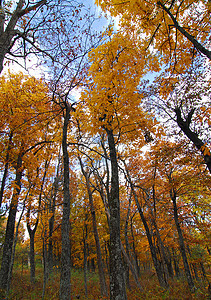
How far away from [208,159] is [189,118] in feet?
7.41

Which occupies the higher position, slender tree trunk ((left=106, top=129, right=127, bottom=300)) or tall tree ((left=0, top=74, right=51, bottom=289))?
tall tree ((left=0, top=74, right=51, bottom=289))

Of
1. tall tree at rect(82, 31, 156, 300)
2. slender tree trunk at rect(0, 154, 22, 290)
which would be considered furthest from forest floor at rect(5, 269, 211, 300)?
tall tree at rect(82, 31, 156, 300)

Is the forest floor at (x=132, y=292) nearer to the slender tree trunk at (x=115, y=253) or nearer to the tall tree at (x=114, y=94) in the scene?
the tall tree at (x=114, y=94)

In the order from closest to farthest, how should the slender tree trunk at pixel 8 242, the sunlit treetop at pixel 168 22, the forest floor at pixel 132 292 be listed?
the sunlit treetop at pixel 168 22
the slender tree trunk at pixel 8 242
the forest floor at pixel 132 292

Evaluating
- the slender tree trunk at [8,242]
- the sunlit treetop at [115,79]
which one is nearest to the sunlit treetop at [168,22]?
the sunlit treetop at [115,79]

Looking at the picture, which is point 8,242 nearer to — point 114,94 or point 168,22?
point 114,94

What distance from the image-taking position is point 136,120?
5227mm

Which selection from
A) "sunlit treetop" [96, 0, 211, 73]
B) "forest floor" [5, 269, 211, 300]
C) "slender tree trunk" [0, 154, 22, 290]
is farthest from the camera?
"forest floor" [5, 269, 211, 300]

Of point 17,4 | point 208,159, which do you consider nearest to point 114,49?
point 17,4

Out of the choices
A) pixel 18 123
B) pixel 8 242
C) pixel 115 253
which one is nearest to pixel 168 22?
pixel 115 253

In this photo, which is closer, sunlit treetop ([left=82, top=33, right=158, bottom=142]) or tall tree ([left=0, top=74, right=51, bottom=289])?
sunlit treetop ([left=82, top=33, right=158, bottom=142])

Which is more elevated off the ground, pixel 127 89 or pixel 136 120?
pixel 127 89

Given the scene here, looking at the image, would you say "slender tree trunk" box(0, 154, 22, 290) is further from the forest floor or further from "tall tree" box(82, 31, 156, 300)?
"tall tree" box(82, 31, 156, 300)

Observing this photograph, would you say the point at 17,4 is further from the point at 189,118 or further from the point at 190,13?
the point at 189,118
